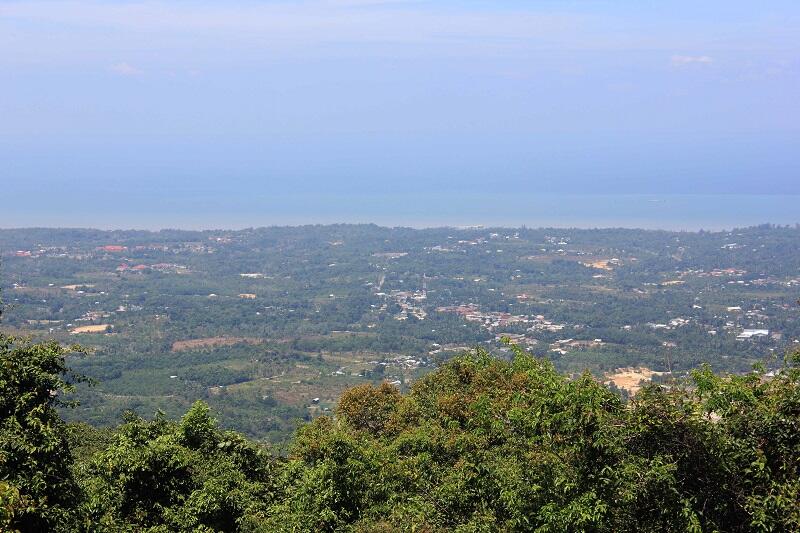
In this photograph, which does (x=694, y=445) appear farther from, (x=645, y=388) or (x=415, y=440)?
(x=415, y=440)

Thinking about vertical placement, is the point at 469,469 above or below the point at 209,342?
above

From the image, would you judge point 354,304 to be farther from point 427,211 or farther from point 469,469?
point 427,211

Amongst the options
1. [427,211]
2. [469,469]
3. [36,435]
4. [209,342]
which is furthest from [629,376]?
[427,211]

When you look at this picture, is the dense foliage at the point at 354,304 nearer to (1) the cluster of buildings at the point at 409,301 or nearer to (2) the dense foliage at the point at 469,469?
(1) the cluster of buildings at the point at 409,301

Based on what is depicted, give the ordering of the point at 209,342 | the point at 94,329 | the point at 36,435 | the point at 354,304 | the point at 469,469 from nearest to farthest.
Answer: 1. the point at 36,435
2. the point at 469,469
3. the point at 209,342
4. the point at 94,329
5. the point at 354,304

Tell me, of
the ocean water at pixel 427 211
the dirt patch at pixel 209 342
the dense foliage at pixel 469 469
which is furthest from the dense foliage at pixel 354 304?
the dense foliage at pixel 469 469
